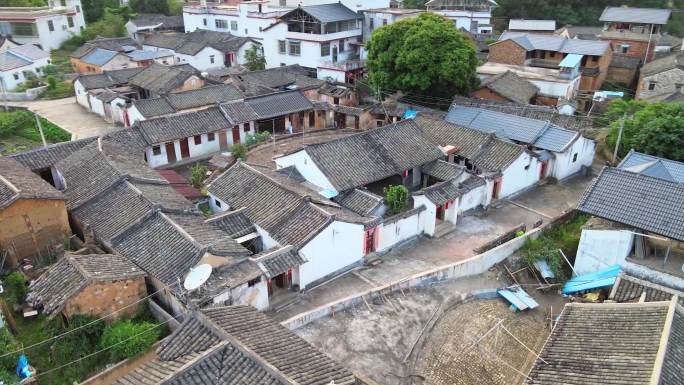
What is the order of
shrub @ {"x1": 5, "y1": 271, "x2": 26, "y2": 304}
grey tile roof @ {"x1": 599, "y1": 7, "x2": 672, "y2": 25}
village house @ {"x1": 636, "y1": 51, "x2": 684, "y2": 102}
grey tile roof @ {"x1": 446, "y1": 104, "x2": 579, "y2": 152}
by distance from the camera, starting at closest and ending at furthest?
shrub @ {"x1": 5, "y1": 271, "x2": 26, "y2": 304} → grey tile roof @ {"x1": 446, "y1": 104, "x2": 579, "y2": 152} → village house @ {"x1": 636, "y1": 51, "x2": 684, "y2": 102} → grey tile roof @ {"x1": 599, "y1": 7, "x2": 672, "y2": 25}

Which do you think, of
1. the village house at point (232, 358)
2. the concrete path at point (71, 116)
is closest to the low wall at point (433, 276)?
the village house at point (232, 358)

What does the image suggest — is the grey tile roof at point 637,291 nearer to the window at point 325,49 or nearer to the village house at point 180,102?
the village house at point 180,102

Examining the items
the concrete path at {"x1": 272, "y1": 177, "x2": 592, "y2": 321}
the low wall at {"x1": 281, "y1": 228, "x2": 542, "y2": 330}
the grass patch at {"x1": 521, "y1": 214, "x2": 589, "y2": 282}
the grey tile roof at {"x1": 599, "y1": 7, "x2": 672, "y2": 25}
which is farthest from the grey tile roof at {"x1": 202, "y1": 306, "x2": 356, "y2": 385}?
the grey tile roof at {"x1": 599, "y1": 7, "x2": 672, "y2": 25}

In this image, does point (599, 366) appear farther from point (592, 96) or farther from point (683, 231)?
point (592, 96)

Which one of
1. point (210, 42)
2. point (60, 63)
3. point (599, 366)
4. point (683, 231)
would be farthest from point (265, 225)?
point (60, 63)

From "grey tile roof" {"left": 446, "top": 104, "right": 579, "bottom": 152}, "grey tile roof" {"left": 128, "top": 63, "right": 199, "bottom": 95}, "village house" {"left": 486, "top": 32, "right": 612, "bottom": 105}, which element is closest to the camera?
"grey tile roof" {"left": 446, "top": 104, "right": 579, "bottom": 152}

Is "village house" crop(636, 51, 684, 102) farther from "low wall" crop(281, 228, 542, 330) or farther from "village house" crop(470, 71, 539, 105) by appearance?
"low wall" crop(281, 228, 542, 330)

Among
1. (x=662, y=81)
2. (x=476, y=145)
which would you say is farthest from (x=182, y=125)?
(x=662, y=81)
